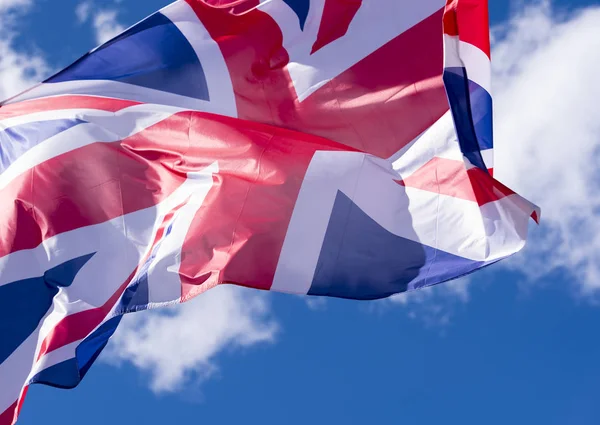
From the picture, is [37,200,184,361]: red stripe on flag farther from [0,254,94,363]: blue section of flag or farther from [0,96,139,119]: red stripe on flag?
[0,96,139,119]: red stripe on flag

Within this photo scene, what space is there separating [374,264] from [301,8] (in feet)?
14.5

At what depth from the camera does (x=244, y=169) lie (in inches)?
628

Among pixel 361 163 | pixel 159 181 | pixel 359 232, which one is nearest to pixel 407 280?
pixel 359 232

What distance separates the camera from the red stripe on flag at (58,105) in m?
16.7

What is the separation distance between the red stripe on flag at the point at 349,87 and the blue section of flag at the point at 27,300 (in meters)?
3.51

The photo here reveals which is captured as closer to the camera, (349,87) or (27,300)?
(27,300)

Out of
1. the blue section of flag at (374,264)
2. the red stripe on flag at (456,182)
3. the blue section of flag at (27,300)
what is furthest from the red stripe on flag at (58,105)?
the red stripe on flag at (456,182)

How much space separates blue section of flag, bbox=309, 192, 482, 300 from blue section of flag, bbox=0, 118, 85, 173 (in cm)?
395

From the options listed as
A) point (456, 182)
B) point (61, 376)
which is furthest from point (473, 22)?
point (61, 376)

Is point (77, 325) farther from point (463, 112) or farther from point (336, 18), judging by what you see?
point (336, 18)

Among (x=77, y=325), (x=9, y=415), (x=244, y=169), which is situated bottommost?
(x=9, y=415)

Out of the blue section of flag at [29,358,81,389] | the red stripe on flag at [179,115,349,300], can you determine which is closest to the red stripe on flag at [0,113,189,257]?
the red stripe on flag at [179,115,349,300]

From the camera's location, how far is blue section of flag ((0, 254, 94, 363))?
1471 centimetres

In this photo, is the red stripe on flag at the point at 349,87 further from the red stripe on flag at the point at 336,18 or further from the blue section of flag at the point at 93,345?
the blue section of flag at the point at 93,345
